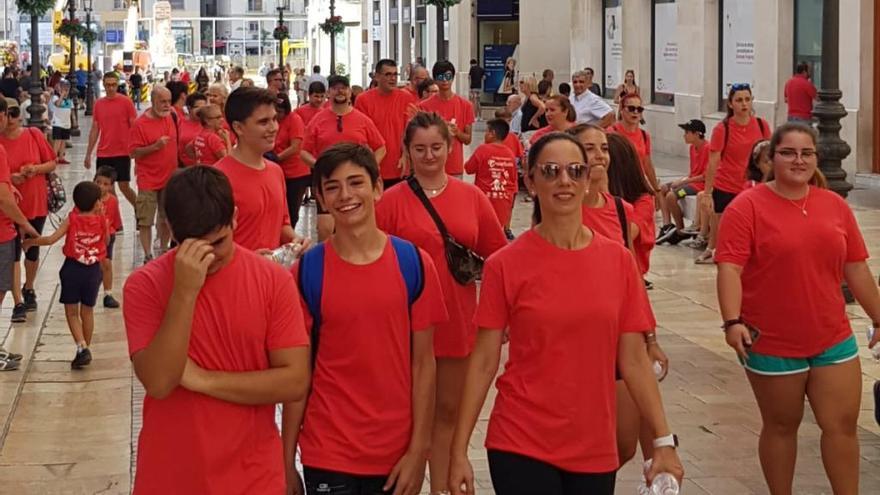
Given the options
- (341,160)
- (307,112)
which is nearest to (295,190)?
(307,112)

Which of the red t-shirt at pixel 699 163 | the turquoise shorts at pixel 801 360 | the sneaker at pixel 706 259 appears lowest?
the sneaker at pixel 706 259

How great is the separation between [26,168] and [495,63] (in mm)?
37856

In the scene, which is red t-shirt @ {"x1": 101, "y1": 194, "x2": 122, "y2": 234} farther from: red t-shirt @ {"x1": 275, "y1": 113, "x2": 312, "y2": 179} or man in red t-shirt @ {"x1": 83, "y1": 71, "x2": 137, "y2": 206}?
man in red t-shirt @ {"x1": 83, "y1": 71, "x2": 137, "y2": 206}

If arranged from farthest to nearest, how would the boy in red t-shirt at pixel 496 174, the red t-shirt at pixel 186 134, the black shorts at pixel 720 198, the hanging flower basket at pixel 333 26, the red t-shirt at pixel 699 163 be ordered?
the hanging flower basket at pixel 333 26 → the red t-shirt at pixel 699 163 → the red t-shirt at pixel 186 134 → the black shorts at pixel 720 198 → the boy in red t-shirt at pixel 496 174

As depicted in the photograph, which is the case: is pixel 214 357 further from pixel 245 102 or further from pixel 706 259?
pixel 706 259

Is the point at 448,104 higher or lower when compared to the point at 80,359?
higher

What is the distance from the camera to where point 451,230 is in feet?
22.0

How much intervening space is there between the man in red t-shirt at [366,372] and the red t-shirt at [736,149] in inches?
409

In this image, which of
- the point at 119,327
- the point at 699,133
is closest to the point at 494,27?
the point at 699,133

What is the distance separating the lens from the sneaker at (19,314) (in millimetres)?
13008

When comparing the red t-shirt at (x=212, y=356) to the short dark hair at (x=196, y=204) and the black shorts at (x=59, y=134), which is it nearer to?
the short dark hair at (x=196, y=204)

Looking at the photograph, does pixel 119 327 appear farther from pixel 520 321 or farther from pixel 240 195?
pixel 520 321

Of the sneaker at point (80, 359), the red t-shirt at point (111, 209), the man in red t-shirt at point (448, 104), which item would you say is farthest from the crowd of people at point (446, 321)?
the man in red t-shirt at point (448, 104)

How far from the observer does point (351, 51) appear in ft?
311
